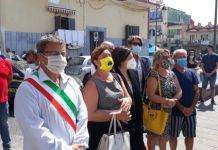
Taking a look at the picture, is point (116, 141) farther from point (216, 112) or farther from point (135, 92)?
point (216, 112)

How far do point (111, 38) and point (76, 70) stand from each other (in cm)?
917

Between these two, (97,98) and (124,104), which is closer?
(97,98)

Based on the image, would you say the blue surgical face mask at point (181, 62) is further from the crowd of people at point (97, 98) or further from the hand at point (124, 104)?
the hand at point (124, 104)

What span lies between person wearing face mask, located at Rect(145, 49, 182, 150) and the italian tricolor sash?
81.8 inches

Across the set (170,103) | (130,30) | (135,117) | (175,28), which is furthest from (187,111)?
(175,28)

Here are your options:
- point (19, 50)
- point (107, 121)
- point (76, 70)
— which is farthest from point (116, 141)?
point (19, 50)

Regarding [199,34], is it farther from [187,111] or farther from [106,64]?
[106,64]

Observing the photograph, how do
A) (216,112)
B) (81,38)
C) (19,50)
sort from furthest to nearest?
1. (81,38)
2. (19,50)
3. (216,112)

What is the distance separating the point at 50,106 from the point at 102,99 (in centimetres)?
89

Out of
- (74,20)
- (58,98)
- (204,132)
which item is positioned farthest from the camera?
(74,20)

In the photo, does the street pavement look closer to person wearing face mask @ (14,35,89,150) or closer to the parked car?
person wearing face mask @ (14,35,89,150)

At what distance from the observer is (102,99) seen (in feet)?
12.6

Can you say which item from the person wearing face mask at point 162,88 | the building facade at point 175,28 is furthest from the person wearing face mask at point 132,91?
the building facade at point 175,28

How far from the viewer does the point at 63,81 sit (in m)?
3.29
